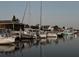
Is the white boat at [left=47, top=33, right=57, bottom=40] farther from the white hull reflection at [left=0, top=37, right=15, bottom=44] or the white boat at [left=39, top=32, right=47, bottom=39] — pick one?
the white hull reflection at [left=0, top=37, right=15, bottom=44]

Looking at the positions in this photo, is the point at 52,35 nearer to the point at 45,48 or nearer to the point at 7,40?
the point at 45,48

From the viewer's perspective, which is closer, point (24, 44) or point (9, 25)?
point (9, 25)

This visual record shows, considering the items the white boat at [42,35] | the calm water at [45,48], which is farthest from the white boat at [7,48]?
the white boat at [42,35]

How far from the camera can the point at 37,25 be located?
961cm

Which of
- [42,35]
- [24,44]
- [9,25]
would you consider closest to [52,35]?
[42,35]

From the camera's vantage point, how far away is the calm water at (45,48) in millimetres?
9500

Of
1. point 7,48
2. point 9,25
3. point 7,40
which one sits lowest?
point 7,48

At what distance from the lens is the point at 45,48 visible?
31.5ft

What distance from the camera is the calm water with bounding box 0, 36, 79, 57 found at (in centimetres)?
950

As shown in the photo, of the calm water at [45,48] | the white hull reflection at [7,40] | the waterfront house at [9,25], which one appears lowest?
the calm water at [45,48]

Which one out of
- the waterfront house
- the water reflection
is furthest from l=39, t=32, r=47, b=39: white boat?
the waterfront house

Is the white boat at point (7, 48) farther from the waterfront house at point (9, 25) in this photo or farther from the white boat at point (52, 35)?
the white boat at point (52, 35)

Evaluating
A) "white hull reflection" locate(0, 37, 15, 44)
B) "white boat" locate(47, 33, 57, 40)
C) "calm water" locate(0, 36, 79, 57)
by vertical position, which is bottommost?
"calm water" locate(0, 36, 79, 57)

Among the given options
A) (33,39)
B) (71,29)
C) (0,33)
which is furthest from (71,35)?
(0,33)
